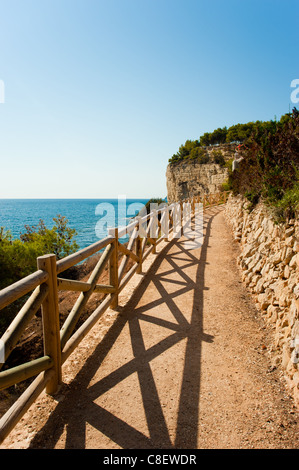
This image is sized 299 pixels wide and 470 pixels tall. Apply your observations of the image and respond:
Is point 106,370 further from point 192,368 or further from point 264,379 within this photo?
point 264,379

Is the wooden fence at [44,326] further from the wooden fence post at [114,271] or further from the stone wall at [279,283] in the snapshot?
the stone wall at [279,283]

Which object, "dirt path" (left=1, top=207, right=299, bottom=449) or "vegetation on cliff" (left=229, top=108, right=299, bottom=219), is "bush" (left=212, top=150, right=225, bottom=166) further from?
"dirt path" (left=1, top=207, right=299, bottom=449)

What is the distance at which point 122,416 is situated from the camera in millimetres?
2426

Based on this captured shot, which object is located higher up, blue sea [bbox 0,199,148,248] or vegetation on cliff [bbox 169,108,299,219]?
vegetation on cliff [bbox 169,108,299,219]

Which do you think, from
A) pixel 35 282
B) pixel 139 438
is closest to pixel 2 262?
pixel 35 282

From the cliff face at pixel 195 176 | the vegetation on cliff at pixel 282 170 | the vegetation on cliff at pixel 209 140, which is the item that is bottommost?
the vegetation on cliff at pixel 282 170

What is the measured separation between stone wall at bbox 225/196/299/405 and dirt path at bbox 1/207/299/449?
0.56ft

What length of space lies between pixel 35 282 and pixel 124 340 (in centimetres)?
187

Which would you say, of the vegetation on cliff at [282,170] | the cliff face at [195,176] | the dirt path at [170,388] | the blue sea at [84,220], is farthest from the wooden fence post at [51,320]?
the cliff face at [195,176]

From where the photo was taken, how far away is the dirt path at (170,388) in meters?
2.22

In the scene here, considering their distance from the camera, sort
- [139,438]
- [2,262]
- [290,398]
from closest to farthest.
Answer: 1. [139,438]
2. [290,398]
3. [2,262]

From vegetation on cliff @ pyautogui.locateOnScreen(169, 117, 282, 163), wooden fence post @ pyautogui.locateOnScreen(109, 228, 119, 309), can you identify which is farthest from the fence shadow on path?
vegetation on cliff @ pyautogui.locateOnScreen(169, 117, 282, 163)

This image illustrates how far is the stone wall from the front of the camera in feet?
9.73
